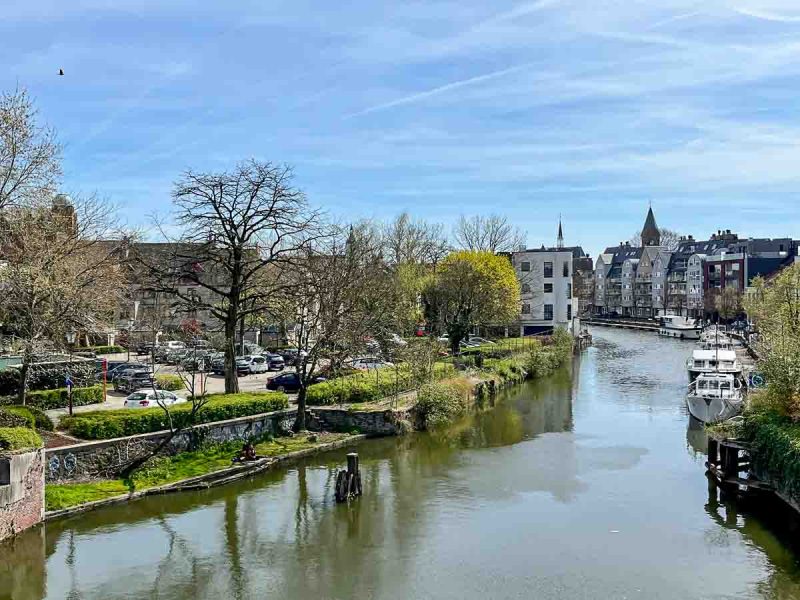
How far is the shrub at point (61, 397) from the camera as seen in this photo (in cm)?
3288

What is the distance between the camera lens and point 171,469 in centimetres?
2686

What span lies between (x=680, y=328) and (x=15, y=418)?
88.8 meters

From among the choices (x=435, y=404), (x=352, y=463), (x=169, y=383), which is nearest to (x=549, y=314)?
(x=435, y=404)

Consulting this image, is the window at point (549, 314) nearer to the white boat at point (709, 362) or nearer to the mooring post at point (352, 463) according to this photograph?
the white boat at point (709, 362)

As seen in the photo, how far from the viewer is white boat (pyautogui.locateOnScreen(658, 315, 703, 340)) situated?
9588cm

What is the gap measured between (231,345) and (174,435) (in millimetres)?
7453

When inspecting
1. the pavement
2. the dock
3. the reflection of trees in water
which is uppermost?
the dock

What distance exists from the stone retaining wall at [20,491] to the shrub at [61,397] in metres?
10.5

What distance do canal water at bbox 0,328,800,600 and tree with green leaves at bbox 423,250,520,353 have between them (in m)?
27.9

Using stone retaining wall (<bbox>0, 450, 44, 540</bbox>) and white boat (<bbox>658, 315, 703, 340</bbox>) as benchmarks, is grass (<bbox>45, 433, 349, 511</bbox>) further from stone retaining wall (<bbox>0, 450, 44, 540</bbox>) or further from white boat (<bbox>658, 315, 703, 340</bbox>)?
white boat (<bbox>658, 315, 703, 340</bbox>)

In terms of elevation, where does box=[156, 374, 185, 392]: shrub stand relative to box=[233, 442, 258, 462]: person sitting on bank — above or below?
above

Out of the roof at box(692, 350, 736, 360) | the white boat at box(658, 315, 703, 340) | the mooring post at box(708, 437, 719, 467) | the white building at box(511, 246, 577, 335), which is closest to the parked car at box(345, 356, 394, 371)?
the mooring post at box(708, 437, 719, 467)

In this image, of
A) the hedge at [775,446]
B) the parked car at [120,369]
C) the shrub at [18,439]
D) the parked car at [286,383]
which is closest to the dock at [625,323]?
the parked car at [286,383]

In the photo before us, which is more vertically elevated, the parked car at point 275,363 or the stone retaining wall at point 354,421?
the parked car at point 275,363
